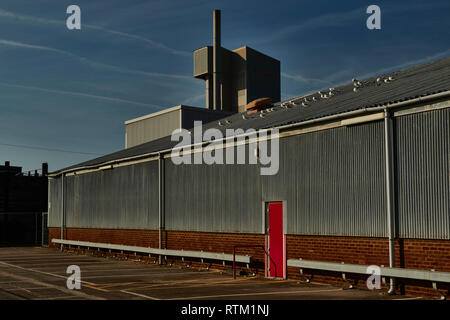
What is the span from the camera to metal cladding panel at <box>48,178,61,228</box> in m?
37.5

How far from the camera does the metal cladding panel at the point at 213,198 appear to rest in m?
21.0

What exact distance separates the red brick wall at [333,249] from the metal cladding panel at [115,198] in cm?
151

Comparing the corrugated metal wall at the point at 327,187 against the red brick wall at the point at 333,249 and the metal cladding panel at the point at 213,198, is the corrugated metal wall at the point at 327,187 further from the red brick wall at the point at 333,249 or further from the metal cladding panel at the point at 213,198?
the red brick wall at the point at 333,249

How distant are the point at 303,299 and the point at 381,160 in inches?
176

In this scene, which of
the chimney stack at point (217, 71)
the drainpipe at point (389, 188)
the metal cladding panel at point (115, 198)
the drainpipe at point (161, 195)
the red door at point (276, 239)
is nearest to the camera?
the drainpipe at point (389, 188)

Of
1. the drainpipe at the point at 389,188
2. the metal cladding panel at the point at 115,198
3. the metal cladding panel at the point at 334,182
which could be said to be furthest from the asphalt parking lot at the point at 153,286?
the metal cladding panel at the point at 115,198

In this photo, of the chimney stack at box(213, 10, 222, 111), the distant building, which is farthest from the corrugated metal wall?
the distant building

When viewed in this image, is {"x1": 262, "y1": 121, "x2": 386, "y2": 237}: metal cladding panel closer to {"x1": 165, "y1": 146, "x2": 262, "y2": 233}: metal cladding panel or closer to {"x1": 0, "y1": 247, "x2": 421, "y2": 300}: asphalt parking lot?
{"x1": 165, "y1": 146, "x2": 262, "y2": 233}: metal cladding panel

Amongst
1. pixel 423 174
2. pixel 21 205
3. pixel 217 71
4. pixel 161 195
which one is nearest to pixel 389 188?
pixel 423 174

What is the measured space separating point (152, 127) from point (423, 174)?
33966 millimetres

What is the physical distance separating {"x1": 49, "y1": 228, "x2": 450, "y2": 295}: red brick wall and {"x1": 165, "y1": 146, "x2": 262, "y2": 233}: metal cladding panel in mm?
402

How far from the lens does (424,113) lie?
15016mm

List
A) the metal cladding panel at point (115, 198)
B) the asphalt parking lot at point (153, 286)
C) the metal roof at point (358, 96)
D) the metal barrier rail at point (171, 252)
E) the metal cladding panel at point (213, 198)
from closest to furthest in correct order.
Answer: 1. the asphalt parking lot at point (153, 286)
2. the metal roof at point (358, 96)
3. the metal cladding panel at point (213, 198)
4. the metal barrier rail at point (171, 252)
5. the metal cladding panel at point (115, 198)

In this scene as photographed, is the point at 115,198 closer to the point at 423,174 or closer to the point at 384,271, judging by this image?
the point at 384,271
